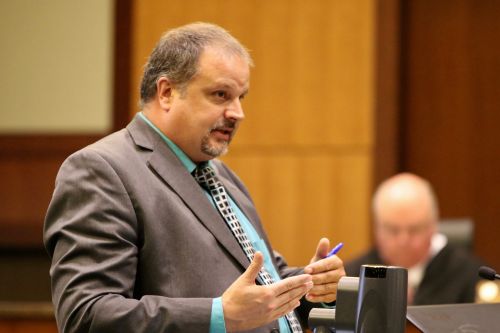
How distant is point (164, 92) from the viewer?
2580 millimetres

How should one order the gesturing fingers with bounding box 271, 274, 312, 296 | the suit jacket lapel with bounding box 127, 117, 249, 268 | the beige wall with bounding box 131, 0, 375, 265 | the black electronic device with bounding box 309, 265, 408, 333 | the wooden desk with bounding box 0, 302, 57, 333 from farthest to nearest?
1. the beige wall with bounding box 131, 0, 375, 265
2. the wooden desk with bounding box 0, 302, 57, 333
3. the suit jacket lapel with bounding box 127, 117, 249, 268
4. the gesturing fingers with bounding box 271, 274, 312, 296
5. the black electronic device with bounding box 309, 265, 408, 333

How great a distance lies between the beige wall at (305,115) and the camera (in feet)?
18.6

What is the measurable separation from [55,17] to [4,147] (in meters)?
0.97

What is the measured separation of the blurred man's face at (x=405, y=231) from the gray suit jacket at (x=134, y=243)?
199 centimetres

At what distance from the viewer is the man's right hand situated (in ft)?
6.89

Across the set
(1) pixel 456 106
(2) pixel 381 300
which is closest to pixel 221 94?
(2) pixel 381 300

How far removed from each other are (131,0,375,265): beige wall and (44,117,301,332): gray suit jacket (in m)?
3.24

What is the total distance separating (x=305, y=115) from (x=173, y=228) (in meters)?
3.48

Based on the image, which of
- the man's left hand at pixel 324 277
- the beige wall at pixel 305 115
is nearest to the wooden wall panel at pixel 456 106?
the beige wall at pixel 305 115

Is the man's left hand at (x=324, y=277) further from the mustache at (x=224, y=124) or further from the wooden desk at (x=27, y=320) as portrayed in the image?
the wooden desk at (x=27, y=320)

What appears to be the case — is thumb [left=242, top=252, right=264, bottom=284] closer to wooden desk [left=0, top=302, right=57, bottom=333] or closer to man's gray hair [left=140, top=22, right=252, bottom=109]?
man's gray hair [left=140, top=22, right=252, bottom=109]

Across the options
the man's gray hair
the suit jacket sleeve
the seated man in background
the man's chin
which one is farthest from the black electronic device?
the seated man in background

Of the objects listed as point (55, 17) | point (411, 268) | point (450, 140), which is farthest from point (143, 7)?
point (411, 268)

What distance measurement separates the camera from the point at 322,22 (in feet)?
18.8
